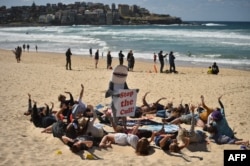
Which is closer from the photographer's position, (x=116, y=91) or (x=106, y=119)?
(x=116, y=91)

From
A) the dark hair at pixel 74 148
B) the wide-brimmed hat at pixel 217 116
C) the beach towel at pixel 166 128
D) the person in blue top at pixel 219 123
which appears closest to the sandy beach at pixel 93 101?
the dark hair at pixel 74 148

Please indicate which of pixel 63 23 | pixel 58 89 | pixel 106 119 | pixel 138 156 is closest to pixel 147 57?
pixel 58 89

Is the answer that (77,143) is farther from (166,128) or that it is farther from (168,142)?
(166,128)

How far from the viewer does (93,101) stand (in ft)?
41.7

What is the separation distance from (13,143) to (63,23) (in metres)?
157

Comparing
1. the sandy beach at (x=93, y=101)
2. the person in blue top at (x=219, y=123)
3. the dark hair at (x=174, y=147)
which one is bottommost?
the sandy beach at (x=93, y=101)

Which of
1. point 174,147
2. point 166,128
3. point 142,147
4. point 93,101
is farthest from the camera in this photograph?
point 93,101

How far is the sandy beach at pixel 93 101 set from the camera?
7391mm

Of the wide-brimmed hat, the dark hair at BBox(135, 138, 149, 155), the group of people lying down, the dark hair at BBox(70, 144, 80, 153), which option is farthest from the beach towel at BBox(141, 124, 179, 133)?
the dark hair at BBox(70, 144, 80, 153)

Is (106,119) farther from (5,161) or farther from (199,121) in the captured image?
(5,161)

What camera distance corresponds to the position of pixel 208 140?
8.59m

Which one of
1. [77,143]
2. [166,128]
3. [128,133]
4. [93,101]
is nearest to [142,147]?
[128,133]

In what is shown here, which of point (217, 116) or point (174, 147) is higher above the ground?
point (217, 116)

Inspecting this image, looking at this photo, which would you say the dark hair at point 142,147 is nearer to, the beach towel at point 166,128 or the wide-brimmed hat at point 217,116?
the beach towel at point 166,128
